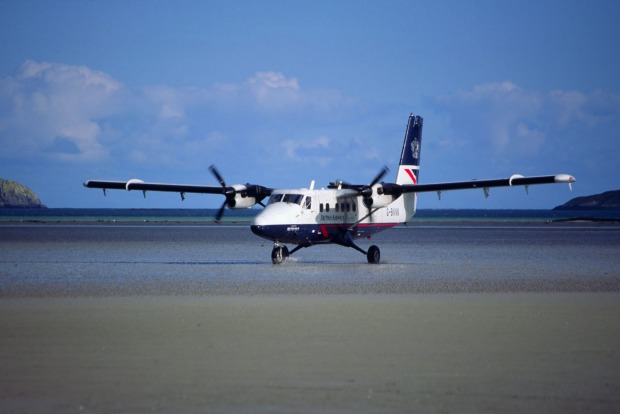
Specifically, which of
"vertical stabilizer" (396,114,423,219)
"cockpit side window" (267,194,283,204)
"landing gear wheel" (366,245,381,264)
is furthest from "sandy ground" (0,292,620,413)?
"vertical stabilizer" (396,114,423,219)

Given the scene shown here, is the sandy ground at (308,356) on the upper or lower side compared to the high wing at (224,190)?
lower

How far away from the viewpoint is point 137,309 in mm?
16125

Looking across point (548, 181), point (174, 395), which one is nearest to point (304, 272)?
point (548, 181)

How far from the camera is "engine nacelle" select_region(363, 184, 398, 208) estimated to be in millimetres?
31297

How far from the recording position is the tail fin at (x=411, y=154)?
112ft

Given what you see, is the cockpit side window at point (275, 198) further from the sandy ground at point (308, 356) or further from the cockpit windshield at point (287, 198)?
the sandy ground at point (308, 356)

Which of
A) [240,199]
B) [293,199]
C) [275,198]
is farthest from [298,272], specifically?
[240,199]

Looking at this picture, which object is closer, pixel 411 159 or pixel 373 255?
pixel 373 255

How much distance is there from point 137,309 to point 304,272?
10.0m

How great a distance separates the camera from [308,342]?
12320mm

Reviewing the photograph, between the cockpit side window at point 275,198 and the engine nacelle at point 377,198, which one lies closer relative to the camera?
the cockpit side window at point 275,198

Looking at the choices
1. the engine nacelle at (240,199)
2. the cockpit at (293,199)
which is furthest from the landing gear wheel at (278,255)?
the engine nacelle at (240,199)

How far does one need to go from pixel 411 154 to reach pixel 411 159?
19 cm

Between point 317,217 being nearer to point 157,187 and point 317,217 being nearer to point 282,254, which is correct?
point 282,254
